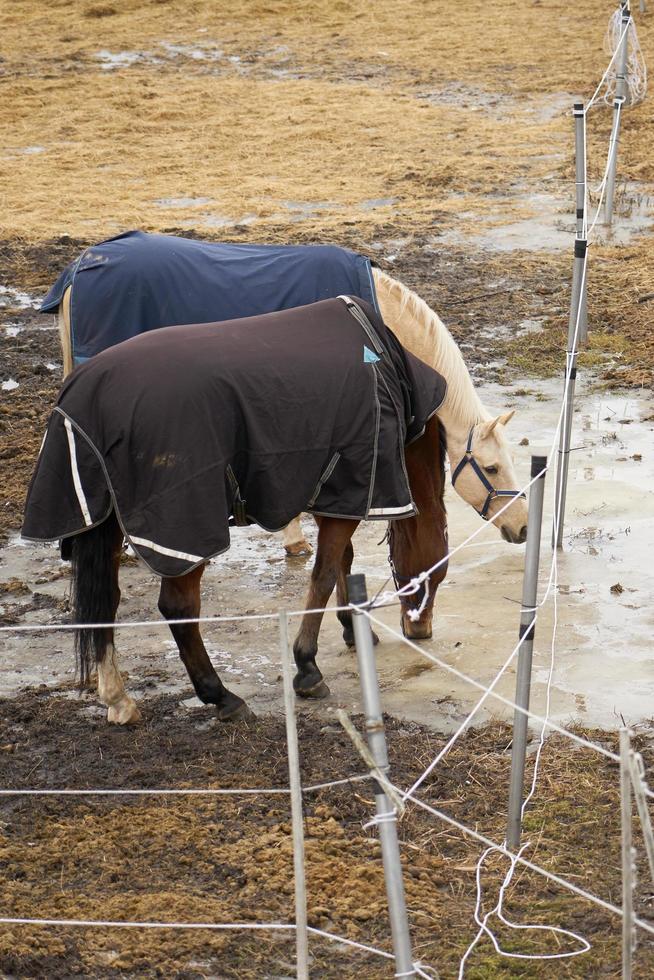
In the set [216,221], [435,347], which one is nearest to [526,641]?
[435,347]

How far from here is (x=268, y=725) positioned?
15.6ft

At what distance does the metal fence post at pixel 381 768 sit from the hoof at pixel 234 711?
7.02 feet

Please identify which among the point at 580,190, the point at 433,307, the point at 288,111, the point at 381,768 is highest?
the point at 580,190

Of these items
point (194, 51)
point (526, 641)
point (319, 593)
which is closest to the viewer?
point (526, 641)

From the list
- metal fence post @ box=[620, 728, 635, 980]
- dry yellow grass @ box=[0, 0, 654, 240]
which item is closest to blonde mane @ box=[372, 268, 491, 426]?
metal fence post @ box=[620, 728, 635, 980]

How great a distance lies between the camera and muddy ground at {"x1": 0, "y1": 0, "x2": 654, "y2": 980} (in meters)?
3.55

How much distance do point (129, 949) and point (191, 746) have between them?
4.22ft

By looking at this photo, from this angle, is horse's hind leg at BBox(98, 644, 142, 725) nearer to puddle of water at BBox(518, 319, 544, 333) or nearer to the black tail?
the black tail

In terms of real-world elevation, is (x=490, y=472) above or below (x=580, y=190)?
below

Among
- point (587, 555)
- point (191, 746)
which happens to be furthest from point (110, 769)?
point (587, 555)

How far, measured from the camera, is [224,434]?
14.4ft

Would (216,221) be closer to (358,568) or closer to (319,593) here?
(358,568)

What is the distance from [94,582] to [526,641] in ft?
5.67

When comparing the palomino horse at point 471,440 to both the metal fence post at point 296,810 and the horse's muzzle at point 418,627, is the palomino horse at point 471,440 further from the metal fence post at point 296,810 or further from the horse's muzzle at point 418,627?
the metal fence post at point 296,810
